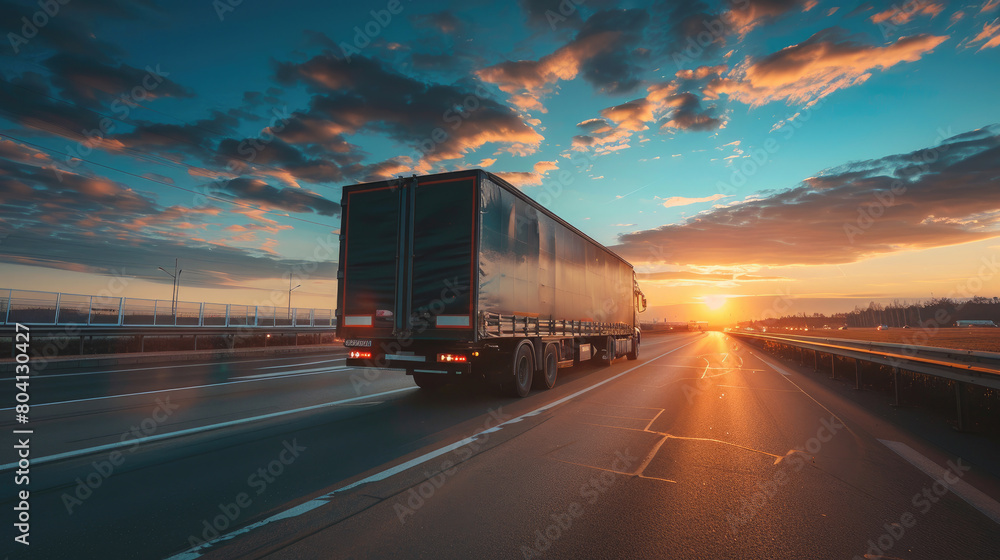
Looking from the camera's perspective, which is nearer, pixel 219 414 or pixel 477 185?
pixel 219 414

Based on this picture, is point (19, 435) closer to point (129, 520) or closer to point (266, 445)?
point (266, 445)

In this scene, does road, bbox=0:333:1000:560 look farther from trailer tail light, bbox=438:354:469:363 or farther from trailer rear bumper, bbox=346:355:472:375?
trailer tail light, bbox=438:354:469:363

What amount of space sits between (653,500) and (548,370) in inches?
289

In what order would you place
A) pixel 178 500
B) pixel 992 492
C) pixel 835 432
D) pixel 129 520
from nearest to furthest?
pixel 129 520, pixel 178 500, pixel 992 492, pixel 835 432

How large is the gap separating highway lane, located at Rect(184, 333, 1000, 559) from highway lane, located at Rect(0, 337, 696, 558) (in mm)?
548

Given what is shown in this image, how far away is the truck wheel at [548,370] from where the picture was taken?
37.0 feet

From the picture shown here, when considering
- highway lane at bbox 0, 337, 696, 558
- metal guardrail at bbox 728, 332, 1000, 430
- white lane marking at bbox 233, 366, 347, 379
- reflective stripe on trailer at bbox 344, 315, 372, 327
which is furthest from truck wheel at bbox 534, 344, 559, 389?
metal guardrail at bbox 728, 332, 1000, 430

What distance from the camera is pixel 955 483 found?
4.71 meters

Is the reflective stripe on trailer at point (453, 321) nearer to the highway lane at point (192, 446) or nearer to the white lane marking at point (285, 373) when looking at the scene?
the highway lane at point (192, 446)

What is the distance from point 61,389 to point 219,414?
5.48 meters

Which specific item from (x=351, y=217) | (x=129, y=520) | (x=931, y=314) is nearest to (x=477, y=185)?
(x=351, y=217)

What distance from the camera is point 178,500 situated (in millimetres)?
4066

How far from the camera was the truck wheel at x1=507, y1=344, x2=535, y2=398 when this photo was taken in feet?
32.0

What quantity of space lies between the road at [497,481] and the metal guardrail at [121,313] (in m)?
12.4
